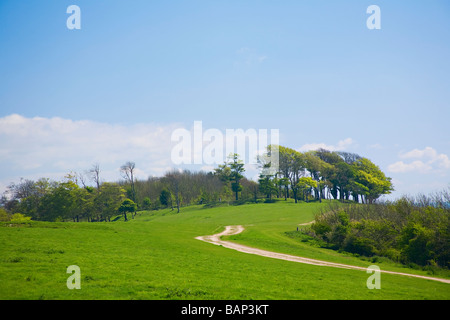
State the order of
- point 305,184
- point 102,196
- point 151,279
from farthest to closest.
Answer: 1. point 305,184
2. point 102,196
3. point 151,279

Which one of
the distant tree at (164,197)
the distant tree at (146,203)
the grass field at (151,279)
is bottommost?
the distant tree at (146,203)

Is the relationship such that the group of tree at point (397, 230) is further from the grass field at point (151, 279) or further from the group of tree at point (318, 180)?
the group of tree at point (318, 180)

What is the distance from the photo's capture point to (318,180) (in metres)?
111

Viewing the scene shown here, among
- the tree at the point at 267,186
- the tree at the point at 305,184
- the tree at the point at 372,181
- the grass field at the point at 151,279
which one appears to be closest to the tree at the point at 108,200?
the tree at the point at 267,186

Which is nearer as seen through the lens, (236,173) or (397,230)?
(397,230)

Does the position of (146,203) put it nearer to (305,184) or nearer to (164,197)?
(164,197)

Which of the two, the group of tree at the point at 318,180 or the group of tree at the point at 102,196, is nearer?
the group of tree at the point at 102,196

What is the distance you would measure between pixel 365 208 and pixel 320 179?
57493mm

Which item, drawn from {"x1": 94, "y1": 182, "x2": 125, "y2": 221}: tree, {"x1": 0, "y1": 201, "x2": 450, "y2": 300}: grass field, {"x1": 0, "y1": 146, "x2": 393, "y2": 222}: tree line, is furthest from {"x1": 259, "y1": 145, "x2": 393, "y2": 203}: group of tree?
{"x1": 0, "y1": 201, "x2": 450, "y2": 300}: grass field

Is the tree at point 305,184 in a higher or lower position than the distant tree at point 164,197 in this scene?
higher

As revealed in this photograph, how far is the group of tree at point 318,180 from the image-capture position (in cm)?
10244

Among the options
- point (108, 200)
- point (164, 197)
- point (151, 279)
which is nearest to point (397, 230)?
point (151, 279)

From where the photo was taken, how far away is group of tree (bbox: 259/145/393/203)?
336ft
